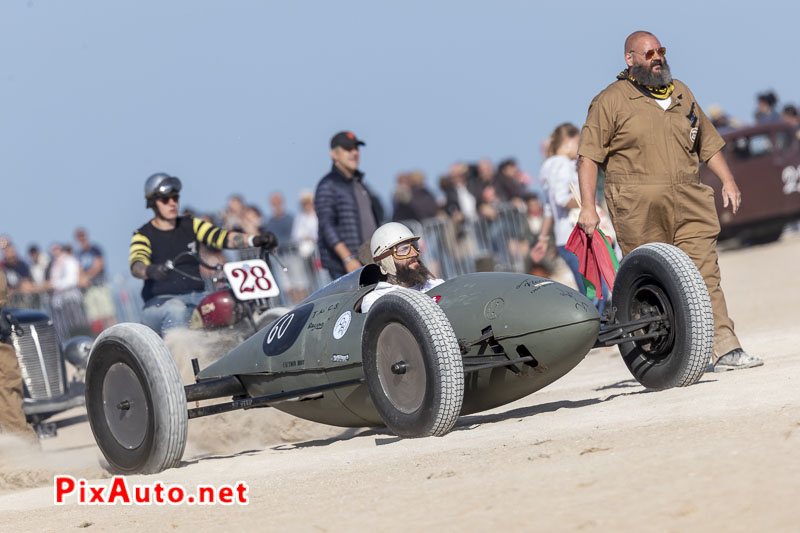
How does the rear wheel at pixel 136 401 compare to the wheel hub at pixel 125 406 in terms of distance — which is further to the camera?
the wheel hub at pixel 125 406

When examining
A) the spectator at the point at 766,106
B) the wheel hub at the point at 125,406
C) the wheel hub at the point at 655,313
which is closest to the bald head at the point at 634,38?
the wheel hub at the point at 655,313

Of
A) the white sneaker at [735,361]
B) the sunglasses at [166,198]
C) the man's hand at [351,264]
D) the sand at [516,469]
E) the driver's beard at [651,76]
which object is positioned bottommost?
the white sneaker at [735,361]

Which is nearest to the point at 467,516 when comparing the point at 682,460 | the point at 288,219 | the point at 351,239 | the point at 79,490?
the point at 682,460

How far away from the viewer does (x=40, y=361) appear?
13.9 meters

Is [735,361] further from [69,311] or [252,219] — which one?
[69,311]

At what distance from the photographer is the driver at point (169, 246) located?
10742 millimetres

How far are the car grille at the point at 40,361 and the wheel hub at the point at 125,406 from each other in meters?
5.67

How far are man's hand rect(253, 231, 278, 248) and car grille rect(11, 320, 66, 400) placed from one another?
4067 mm

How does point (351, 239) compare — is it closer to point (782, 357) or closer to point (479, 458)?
point (782, 357)

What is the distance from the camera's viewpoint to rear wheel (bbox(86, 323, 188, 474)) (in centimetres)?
782

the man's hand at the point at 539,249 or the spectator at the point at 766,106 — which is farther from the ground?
the spectator at the point at 766,106

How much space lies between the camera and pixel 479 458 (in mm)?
6402

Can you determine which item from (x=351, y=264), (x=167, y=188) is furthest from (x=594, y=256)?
(x=167, y=188)

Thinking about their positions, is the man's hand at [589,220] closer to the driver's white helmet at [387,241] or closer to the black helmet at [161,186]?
the driver's white helmet at [387,241]
